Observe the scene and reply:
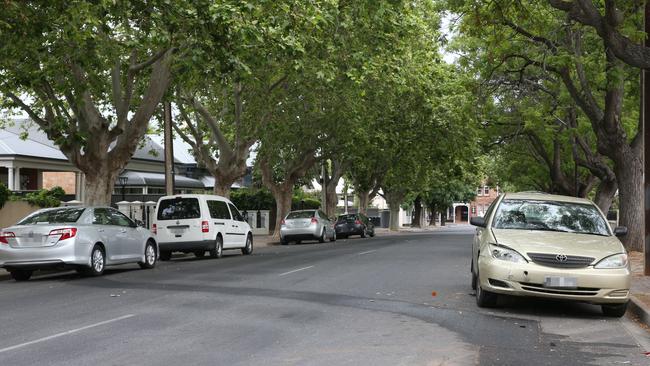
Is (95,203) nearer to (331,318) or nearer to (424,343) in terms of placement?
(331,318)

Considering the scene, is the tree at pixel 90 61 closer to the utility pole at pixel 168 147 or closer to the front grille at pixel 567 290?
the utility pole at pixel 168 147

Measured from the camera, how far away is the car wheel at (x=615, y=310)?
958 cm

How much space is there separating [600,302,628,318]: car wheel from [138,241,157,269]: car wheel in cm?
1071

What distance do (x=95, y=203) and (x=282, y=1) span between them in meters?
8.26

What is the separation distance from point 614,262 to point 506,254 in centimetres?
138

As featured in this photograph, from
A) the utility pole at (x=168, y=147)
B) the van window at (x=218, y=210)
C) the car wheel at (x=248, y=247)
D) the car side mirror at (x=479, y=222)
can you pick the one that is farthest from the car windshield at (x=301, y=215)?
the car side mirror at (x=479, y=222)

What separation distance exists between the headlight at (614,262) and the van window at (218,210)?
41.8ft

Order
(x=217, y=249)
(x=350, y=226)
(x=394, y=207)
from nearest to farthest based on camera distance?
1. (x=217, y=249)
2. (x=350, y=226)
3. (x=394, y=207)

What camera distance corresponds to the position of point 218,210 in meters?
20.7

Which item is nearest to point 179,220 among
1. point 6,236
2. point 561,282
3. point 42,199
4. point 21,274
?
point 21,274

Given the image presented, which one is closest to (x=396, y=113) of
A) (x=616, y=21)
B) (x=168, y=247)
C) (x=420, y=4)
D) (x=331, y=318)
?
(x=420, y=4)

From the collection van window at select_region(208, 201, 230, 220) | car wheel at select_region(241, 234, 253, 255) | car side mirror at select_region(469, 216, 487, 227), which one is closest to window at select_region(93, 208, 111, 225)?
van window at select_region(208, 201, 230, 220)

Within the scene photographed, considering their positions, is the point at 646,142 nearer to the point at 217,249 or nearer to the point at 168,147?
the point at 217,249

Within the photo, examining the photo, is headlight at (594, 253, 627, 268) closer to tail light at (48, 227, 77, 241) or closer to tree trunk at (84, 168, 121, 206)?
tail light at (48, 227, 77, 241)
